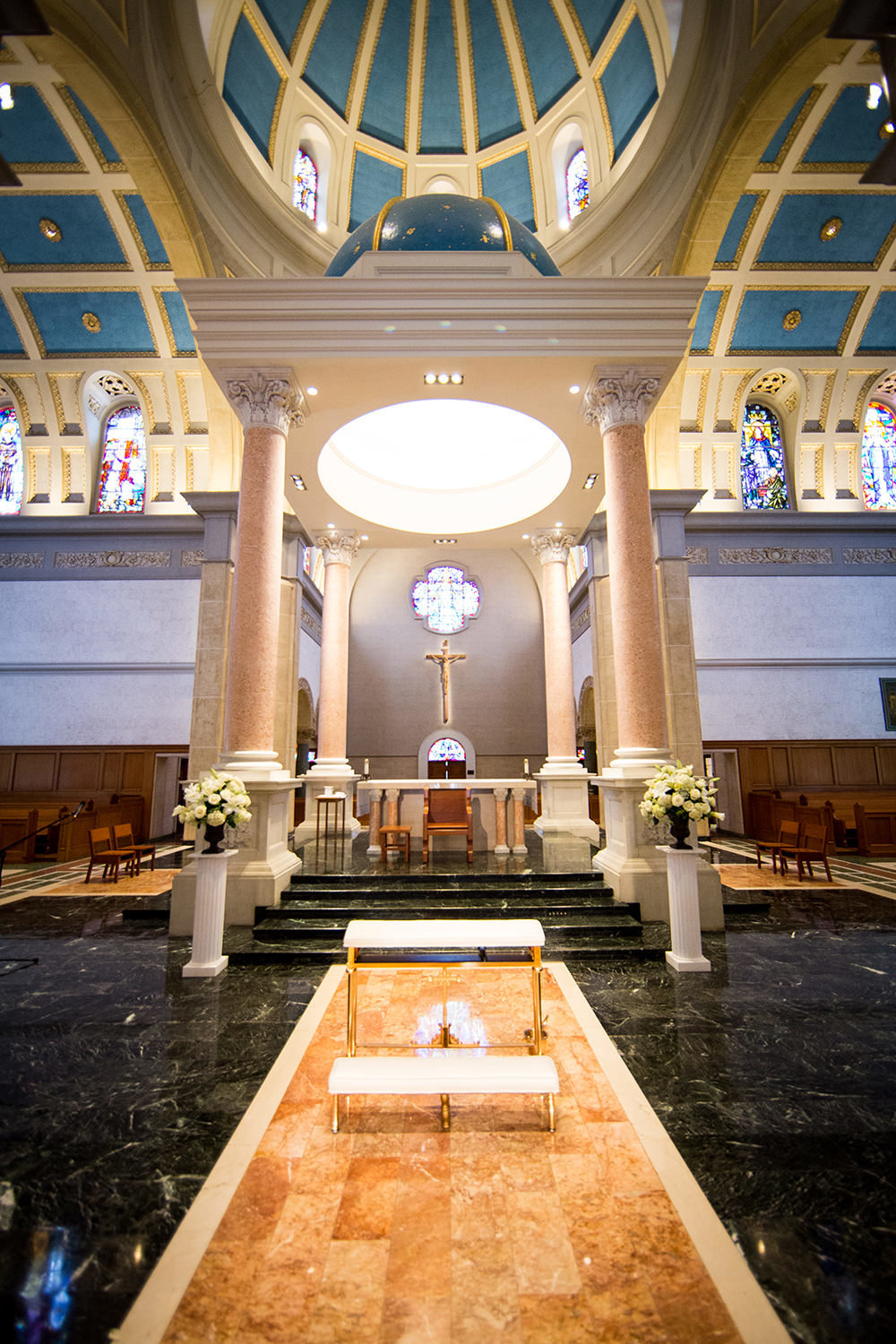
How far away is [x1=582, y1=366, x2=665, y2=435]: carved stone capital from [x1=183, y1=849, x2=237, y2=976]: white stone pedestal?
20.0 feet

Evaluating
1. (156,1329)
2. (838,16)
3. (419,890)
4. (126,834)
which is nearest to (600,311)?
(838,16)

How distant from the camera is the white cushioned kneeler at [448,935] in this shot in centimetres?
320

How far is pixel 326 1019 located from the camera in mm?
4137

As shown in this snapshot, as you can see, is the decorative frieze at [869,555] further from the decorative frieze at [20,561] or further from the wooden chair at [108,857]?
the decorative frieze at [20,561]

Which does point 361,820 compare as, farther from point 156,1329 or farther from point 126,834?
point 156,1329

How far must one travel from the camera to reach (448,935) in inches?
127

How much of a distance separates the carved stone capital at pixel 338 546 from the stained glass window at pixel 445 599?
875cm

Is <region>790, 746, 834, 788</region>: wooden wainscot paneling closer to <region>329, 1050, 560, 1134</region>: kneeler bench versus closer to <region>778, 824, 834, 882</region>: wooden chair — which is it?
<region>778, 824, 834, 882</region>: wooden chair

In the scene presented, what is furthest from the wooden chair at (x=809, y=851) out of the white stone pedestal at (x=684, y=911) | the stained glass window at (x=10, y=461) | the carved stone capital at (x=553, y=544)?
the stained glass window at (x=10, y=461)

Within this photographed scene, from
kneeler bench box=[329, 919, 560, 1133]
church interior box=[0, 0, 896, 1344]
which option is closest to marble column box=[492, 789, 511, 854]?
church interior box=[0, 0, 896, 1344]

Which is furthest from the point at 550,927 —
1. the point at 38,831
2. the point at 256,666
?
the point at 38,831

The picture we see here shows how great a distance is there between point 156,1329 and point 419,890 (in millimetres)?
4634

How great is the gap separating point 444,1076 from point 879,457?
1647 centimetres

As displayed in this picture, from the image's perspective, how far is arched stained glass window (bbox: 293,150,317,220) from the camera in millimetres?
13359
